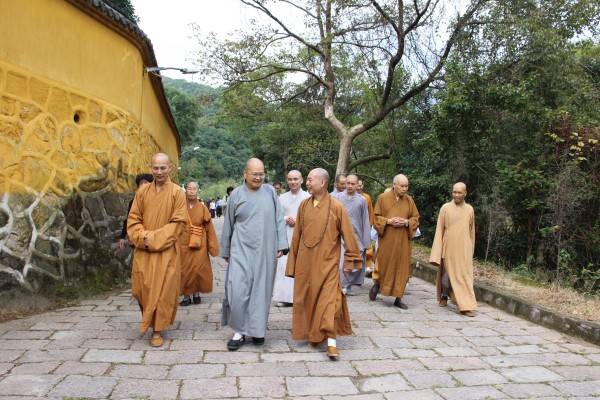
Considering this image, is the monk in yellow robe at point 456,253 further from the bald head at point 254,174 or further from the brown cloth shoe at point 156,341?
the brown cloth shoe at point 156,341

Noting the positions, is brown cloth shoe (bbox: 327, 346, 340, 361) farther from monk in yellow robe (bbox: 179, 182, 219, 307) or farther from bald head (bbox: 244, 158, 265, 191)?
monk in yellow robe (bbox: 179, 182, 219, 307)

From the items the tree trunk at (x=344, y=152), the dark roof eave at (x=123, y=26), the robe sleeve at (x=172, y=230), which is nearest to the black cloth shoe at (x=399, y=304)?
the robe sleeve at (x=172, y=230)

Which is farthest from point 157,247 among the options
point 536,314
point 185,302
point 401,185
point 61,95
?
point 536,314

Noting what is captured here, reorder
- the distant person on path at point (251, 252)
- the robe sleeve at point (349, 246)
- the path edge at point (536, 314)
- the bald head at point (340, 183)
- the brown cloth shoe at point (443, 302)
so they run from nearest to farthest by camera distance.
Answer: the distant person on path at point (251, 252) → the robe sleeve at point (349, 246) → the path edge at point (536, 314) → the brown cloth shoe at point (443, 302) → the bald head at point (340, 183)

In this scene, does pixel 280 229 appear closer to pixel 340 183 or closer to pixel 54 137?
pixel 54 137

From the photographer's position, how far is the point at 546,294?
20.9 feet

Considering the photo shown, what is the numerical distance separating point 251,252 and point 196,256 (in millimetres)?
1998

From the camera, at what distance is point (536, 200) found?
941 centimetres

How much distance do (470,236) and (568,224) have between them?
357cm

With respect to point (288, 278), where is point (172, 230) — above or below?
above

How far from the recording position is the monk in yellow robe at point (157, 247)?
4.41 m

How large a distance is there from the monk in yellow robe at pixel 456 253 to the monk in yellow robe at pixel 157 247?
346 centimetres

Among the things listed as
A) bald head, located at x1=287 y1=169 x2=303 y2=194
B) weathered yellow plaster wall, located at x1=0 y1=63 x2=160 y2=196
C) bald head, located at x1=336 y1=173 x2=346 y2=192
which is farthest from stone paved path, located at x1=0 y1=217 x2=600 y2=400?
bald head, located at x1=336 y1=173 x2=346 y2=192

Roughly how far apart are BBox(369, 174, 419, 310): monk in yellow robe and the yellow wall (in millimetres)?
3880
